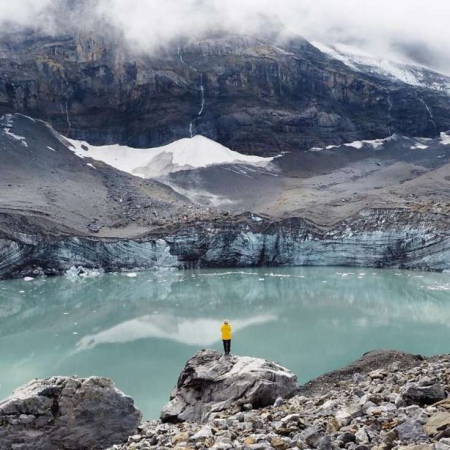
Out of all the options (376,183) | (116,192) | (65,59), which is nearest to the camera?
(116,192)

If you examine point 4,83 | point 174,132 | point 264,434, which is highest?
point 4,83

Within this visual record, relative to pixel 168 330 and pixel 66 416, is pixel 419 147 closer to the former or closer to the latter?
pixel 168 330

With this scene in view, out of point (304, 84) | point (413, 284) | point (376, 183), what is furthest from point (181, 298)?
point (304, 84)

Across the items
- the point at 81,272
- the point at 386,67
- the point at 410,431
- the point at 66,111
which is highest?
the point at 386,67

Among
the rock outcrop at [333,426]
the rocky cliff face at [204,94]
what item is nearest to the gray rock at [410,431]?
the rock outcrop at [333,426]

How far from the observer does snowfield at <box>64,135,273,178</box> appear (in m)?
58.9

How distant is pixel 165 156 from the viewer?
6212 centimetres

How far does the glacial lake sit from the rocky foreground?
81.8 inches

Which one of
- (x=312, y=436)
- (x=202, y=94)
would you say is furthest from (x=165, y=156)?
(x=312, y=436)

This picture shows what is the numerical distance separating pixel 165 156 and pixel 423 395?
57.6m

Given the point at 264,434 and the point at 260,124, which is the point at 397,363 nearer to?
the point at 264,434

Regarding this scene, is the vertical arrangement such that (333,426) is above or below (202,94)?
below

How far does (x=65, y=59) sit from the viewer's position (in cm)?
6419

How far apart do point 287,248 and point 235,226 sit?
163 inches
